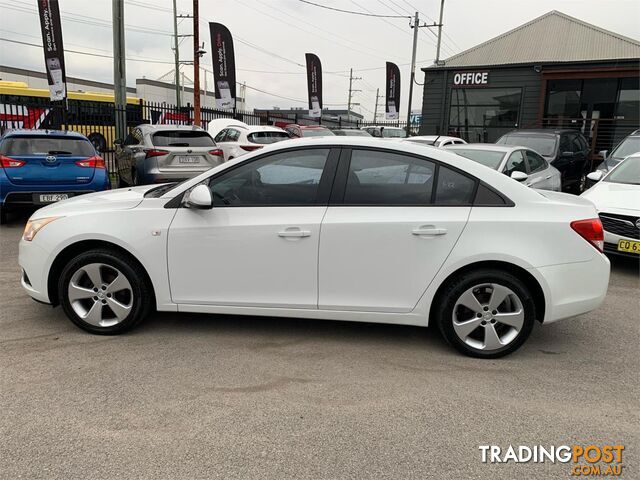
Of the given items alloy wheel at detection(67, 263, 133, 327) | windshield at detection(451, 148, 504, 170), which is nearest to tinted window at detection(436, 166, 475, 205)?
alloy wheel at detection(67, 263, 133, 327)

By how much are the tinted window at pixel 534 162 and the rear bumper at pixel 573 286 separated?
17.3 ft

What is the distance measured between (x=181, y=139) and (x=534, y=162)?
252 inches

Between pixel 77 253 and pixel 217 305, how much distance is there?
1162 millimetres

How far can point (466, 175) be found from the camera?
3637 mm

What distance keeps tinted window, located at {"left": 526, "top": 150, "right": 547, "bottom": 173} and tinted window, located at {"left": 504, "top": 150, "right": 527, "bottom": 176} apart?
0.88 ft

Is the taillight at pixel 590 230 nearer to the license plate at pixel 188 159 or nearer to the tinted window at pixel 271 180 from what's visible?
the tinted window at pixel 271 180

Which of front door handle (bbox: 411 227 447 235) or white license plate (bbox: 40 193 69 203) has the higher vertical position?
front door handle (bbox: 411 227 447 235)

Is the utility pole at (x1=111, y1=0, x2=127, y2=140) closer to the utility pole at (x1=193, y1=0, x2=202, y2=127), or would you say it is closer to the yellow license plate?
the utility pole at (x1=193, y1=0, x2=202, y2=127)

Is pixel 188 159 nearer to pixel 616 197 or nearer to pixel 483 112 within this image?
pixel 616 197

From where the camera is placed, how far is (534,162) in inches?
343

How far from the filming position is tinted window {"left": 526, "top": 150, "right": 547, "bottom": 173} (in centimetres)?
855

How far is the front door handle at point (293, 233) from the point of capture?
11.8 ft

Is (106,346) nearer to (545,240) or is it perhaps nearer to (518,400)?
(518,400)

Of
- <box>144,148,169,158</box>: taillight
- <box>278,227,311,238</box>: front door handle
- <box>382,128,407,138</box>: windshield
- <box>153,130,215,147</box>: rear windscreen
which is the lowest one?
<box>278,227,311,238</box>: front door handle
